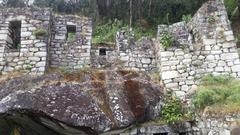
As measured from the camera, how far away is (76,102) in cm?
995

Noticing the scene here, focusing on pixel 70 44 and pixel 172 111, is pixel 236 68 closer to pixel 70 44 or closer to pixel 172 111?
pixel 172 111

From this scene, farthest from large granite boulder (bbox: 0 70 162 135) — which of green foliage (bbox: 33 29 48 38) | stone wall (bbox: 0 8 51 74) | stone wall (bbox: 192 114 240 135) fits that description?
green foliage (bbox: 33 29 48 38)

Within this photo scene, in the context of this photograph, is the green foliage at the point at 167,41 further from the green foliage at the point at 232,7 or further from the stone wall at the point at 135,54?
the green foliage at the point at 232,7

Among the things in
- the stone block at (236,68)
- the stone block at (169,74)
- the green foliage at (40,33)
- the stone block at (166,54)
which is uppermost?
the green foliage at (40,33)

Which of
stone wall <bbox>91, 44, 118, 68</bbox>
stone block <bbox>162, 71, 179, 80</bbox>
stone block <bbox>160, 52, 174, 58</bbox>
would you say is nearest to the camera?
stone block <bbox>162, 71, 179, 80</bbox>

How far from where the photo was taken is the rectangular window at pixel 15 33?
12.6m

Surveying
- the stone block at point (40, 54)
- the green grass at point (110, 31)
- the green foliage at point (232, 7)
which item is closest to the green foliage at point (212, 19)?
the green grass at point (110, 31)

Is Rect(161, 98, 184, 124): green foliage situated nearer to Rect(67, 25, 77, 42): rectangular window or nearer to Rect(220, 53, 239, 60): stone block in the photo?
Rect(220, 53, 239, 60): stone block

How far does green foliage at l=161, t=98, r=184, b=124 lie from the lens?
10632mm

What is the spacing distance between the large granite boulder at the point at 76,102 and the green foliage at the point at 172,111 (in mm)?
254

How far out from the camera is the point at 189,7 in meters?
22.4

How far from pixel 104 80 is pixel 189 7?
42.1ft

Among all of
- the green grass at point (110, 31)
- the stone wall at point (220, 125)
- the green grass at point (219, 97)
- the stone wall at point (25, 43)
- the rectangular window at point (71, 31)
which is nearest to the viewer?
the stone wall at point (220, 125)

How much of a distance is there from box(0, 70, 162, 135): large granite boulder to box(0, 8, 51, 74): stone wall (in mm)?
734
